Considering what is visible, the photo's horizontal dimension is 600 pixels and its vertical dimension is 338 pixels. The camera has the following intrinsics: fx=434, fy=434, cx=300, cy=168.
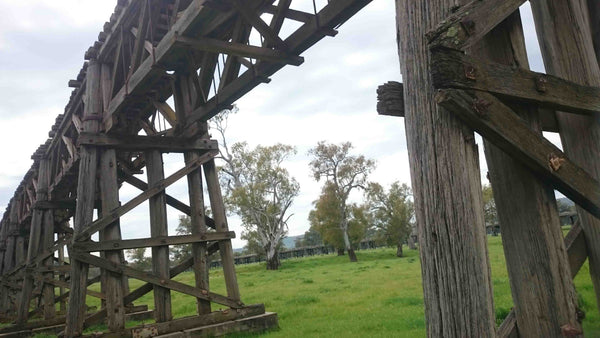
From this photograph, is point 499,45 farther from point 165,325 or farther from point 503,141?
point 165,325

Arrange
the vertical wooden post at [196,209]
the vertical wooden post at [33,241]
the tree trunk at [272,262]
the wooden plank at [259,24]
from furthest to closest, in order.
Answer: the tree trunk at [272,262] < the vertical wooden post at [33,241] < the vertical wooden post at [196,209] < the wooden plank at [259,24]

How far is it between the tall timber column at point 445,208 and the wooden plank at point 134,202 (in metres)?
5.32

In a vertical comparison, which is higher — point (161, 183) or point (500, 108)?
point (161, 183)

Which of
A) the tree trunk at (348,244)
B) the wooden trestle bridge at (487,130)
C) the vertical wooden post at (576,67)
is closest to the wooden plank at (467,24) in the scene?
the wooden trestle bridge at (487,130)

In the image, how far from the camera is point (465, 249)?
196 cm

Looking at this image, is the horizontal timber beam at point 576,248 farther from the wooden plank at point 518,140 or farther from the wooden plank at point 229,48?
the wooden plank at point 229,48

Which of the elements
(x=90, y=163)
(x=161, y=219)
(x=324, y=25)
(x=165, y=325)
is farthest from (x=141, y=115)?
(x=324, y=25)

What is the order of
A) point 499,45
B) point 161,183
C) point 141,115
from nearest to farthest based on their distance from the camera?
point 499,45 → point 161,183 → point 141,115

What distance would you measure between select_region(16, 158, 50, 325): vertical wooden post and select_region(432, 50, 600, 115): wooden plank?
37.7 ft

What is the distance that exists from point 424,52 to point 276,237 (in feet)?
110

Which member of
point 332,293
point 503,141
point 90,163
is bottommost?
point 332,293

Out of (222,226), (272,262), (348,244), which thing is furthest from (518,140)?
(348,244)

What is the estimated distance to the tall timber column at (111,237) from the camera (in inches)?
248

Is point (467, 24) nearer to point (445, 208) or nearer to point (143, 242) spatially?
point (445, 208)
